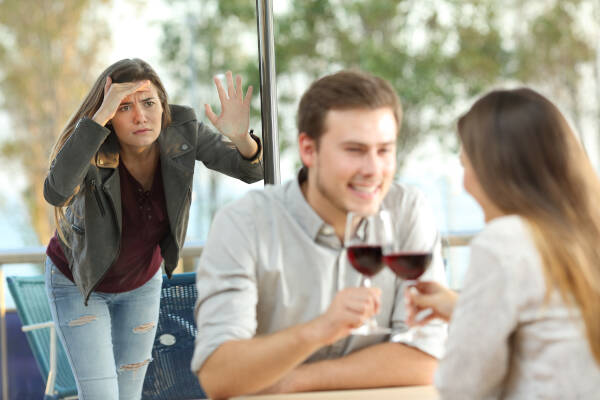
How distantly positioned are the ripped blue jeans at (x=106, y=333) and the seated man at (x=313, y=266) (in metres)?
0.85

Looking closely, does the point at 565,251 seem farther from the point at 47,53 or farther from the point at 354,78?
the point at 47,53

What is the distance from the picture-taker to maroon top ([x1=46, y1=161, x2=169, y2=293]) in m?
2.19

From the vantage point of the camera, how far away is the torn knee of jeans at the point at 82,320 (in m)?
2.11

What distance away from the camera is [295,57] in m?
9.41

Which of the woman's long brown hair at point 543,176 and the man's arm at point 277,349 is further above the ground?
the woman's long brown hair at point 543,176

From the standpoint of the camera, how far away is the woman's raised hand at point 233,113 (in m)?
2.02

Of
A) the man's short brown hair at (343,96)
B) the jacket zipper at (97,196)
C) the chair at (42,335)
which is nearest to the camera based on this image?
the man's short brown hair at (343,96)

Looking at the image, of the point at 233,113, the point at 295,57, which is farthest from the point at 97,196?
the point at 295,57

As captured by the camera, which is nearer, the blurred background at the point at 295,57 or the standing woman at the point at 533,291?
the standing woman at the point at 533,291

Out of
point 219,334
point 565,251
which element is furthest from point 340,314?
point 565,251

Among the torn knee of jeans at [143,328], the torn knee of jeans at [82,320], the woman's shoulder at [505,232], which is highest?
the woman's shoulder at [505,232]

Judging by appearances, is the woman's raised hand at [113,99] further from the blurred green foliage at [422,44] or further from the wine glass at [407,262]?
the blurred green foliage at [422,44]

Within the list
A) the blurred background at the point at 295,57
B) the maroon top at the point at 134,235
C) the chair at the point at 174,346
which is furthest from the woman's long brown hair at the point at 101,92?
the blurred background at the point at 295,57

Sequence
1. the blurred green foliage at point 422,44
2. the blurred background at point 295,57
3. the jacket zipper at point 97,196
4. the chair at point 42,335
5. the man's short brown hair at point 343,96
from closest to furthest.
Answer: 1. the man's short brown hair at point 343,96
2. the jacket zipper at point 97,196
3. the chair at point 42,335
4. the blurred background at point 295,57
5. the blurred green foliage at point 422,44
